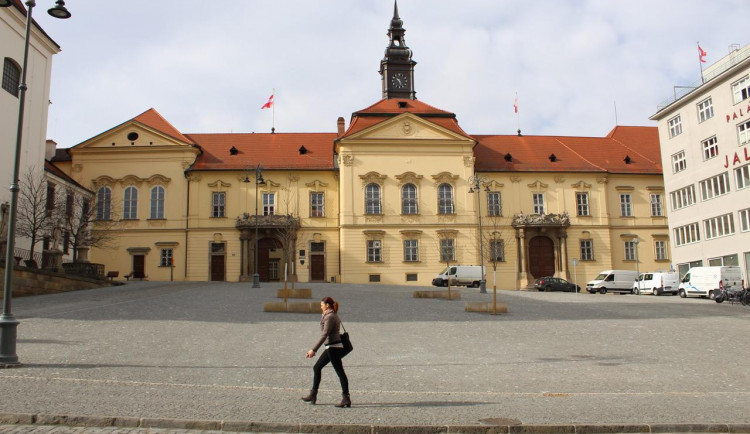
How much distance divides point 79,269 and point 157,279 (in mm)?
15033

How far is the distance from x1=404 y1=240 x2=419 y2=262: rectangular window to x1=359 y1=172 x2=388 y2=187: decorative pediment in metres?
4.88

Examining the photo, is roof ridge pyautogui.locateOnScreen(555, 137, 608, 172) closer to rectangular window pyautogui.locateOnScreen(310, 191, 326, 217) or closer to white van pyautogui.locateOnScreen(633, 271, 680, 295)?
white van pyautogui.locateOnScreen(633, 271, 680, 295)

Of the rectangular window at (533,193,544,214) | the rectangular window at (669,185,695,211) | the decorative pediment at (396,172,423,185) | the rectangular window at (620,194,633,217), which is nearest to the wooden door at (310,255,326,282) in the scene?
the decorative pediment at (396,172,423,185)

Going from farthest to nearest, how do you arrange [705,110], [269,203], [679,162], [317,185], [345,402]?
[317,185]
[269,203]
[679,162]
[705,110]
[345,402]

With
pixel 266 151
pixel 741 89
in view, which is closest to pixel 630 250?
pixel 741 89

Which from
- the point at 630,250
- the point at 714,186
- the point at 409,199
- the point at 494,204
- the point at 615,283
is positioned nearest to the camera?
the point at 714,186

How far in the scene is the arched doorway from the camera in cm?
5019

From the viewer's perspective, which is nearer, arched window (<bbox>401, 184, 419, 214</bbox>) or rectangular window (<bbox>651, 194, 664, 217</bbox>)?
arched window (<bbox>401, 184, 419, 214</bbox>)

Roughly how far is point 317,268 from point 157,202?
1320 cm

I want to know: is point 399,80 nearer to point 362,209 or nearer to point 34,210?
point 362,209

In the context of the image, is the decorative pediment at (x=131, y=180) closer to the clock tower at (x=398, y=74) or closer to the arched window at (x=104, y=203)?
the arched window at (x=104, y=203)

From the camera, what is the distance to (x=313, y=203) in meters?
50.1

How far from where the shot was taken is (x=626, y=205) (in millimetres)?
52438

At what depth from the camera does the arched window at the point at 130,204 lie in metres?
49.3
